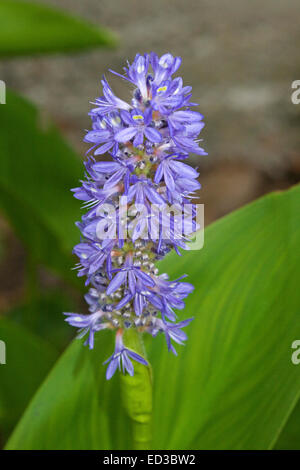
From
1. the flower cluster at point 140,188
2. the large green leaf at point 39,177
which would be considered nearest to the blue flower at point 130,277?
the flower cluster at point 140,188

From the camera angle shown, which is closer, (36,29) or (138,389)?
(138,389)

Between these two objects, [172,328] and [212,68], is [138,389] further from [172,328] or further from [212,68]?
[212,68]

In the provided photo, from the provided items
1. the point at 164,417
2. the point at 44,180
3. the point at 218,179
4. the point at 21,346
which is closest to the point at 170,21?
the point at 218,179

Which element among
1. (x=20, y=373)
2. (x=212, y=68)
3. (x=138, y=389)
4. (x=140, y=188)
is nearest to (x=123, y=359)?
(x=138, y=389)

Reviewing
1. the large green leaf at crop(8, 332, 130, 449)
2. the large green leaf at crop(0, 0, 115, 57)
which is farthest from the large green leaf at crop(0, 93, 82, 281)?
the large green leaf at crop(8, 332, 130, 449)

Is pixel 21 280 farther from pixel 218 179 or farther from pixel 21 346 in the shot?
pixel 21 346

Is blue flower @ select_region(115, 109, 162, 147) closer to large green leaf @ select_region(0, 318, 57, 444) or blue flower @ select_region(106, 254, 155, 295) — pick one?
blue flower @ select_region(106, 254, 155, 295)
